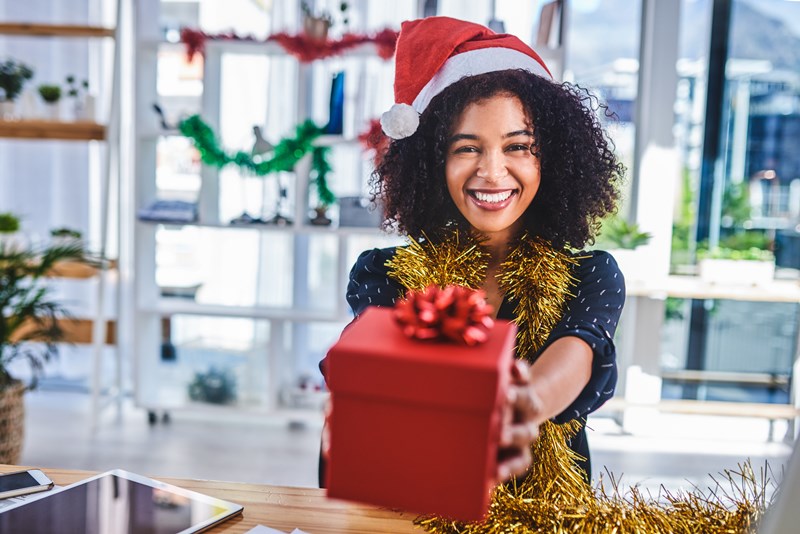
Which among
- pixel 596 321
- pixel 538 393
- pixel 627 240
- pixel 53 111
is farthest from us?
pixel 53 111

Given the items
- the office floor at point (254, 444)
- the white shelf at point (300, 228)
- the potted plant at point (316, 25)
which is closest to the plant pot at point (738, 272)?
the office floor at point (254, 444)

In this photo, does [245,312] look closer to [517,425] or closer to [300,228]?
[300,228]

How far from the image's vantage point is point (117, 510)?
3.03 feet

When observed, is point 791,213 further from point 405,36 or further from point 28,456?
point 28,456

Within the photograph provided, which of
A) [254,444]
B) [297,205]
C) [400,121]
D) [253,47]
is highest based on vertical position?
[253,47]

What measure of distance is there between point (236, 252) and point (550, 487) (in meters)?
2.83

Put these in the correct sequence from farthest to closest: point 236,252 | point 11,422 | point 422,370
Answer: point 236,252 < point 11,422 < point 422,370

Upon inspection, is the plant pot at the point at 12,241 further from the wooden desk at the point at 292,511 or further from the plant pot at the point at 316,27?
the wooden desk at the point at 292,511

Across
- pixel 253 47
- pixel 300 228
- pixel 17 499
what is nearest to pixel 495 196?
pixel 17 499

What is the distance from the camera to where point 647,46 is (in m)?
3.25

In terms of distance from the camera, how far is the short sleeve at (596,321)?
0.81 meters

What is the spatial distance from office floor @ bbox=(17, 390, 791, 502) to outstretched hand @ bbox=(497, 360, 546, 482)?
7.49 feet

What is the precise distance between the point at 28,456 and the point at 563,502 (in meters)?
2.77

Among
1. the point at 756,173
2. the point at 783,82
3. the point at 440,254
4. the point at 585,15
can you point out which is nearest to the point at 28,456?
the point at 440,254
